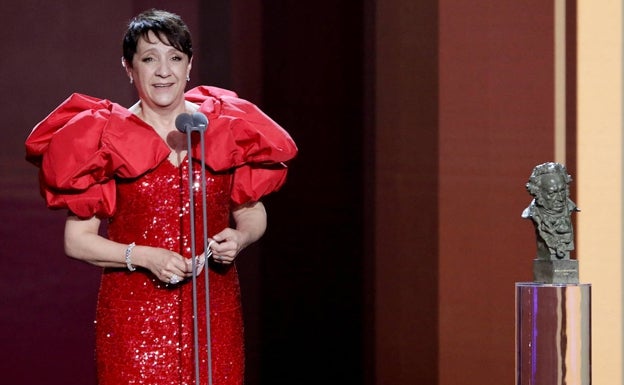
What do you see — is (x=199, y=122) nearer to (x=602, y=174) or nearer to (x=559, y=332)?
(x=559, y=332)

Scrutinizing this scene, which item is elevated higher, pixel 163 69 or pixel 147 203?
pixel 163 69

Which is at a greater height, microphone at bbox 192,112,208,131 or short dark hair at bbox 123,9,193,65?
short dark hair at bbox 123,9,193,65

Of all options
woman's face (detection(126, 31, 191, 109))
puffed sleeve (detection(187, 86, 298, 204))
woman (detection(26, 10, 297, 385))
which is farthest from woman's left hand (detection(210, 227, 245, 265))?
woman's face (detection(126, 31, 191, 109))

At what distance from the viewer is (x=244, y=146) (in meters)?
2.16

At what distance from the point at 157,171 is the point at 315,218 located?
1358 mm

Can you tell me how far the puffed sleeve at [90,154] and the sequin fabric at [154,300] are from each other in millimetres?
47

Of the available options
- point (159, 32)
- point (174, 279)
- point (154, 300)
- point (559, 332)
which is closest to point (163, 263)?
point (174, 279)

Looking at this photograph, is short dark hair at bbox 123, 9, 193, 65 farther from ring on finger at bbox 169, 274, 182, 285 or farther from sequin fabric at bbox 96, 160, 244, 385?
ring on finger at bbox 169, 274, 182, 285

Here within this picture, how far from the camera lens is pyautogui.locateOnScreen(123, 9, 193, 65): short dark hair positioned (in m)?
2.08

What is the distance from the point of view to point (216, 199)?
7.01ft

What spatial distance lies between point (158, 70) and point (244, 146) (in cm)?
23

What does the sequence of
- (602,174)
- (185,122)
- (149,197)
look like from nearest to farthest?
(185,122), (149,197), (602,174)

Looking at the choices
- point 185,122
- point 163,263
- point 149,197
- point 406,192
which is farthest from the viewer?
point 406,192

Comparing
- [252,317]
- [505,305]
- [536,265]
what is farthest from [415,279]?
[536,265]
